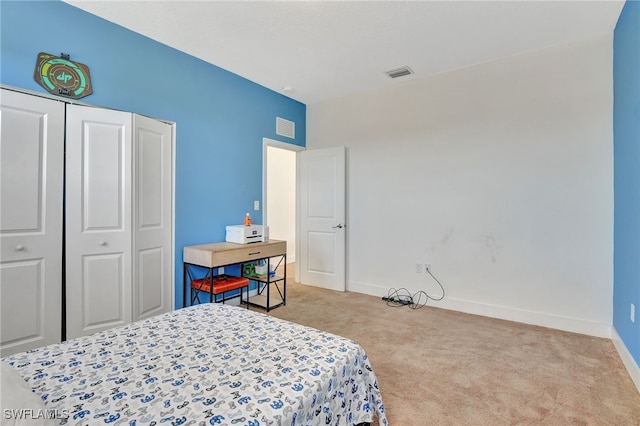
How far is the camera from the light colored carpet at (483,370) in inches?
67.2

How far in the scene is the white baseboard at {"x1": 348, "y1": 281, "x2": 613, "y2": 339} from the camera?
2.74m

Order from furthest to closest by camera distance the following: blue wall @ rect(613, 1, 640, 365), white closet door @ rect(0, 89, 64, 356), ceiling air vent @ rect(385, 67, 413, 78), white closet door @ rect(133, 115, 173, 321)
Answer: ceiling air vent @ rect(385, 67, 413, 78)
white closet door @ rect(133, 115, 173, 321)
blue wall @ rect(613, 1, 640, 365)
white closet door @ rect(0, 89, 64, 356)

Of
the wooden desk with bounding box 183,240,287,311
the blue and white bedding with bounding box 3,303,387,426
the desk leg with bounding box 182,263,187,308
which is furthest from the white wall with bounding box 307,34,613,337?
the blue and white bedding with bounding box 3,303,387,426

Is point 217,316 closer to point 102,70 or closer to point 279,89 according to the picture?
point 102,70

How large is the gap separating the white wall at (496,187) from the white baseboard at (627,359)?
0.62ft

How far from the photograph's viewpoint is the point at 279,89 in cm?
401

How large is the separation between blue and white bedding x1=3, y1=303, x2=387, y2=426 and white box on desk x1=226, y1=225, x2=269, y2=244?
1.67 meters

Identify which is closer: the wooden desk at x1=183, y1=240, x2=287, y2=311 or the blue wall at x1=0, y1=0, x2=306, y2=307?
the blue wall at x1=0, y1=0, x2=306, y2=307

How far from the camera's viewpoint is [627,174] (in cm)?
227

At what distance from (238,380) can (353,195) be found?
130 inches

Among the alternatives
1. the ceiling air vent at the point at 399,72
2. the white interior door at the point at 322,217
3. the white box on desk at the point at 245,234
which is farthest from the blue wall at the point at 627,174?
the white box on desk at the point at 245,234


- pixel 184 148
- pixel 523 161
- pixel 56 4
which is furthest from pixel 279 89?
pixel 523 161

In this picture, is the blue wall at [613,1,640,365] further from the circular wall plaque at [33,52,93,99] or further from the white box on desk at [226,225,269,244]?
the circular wall plaque at [33,52,93,99]

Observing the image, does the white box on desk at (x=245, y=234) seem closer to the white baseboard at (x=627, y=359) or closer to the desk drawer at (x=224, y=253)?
the desk drawer at (x=224, y=253)
